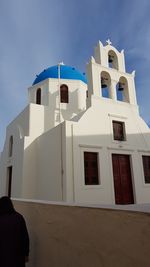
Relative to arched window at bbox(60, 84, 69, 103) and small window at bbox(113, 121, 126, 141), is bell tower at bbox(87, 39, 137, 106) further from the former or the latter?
arched window at bbox(60, 84, 69, 103)

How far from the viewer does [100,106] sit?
32.0ft

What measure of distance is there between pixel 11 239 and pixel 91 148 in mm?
6153

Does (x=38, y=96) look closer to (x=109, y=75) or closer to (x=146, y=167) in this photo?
(x=109, y=75)

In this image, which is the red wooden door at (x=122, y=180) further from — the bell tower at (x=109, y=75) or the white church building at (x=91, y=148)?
the bell tower at (x=109, y=75)

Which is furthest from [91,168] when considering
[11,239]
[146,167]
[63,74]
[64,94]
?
[63,74]

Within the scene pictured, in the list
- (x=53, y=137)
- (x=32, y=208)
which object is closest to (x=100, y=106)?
(x=53, y=137)

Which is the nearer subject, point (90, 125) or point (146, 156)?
point (90, 125)

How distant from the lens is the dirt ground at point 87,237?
1789 mm

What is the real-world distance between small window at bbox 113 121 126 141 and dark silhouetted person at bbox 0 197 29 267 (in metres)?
7.43

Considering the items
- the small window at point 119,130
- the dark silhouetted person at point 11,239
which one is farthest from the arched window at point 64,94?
the dark silhouetted person at point 11,239

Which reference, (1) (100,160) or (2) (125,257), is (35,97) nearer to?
(1) (100,160)

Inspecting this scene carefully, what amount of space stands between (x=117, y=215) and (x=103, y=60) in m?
10.2

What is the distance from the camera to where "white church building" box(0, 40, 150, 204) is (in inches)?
320

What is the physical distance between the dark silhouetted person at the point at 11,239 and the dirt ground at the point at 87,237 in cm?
47
